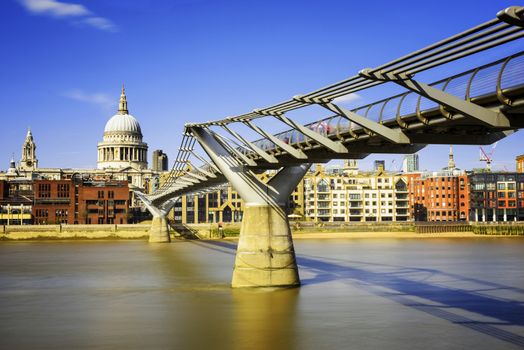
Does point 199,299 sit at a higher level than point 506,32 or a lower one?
lower

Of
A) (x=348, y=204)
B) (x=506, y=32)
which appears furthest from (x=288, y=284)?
(x=348, y=204)

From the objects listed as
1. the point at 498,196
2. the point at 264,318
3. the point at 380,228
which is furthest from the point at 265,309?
the point at 498,196

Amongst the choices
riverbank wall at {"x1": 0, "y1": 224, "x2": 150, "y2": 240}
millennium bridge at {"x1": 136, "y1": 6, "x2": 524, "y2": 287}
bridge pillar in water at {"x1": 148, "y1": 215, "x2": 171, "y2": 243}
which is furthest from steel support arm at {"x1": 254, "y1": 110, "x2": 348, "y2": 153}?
riverbank wall at {"x1": 0, "y1": 224, "x2": 150, "y2": 240}

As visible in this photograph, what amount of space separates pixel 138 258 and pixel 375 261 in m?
24.9

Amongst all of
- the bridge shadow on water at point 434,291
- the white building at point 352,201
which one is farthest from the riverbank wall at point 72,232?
the bridge shadow on water at point 434,291

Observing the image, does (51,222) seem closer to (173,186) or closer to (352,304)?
(173,186)

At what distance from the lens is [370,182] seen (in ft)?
516

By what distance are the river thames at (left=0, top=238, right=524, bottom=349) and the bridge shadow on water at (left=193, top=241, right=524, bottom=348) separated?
7 centimetres

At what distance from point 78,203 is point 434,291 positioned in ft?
354

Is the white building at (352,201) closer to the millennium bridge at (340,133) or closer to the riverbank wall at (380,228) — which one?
the riverbank wall at (380,228)

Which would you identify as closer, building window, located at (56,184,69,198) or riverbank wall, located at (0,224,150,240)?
riverbank wall, located at (0,224,150,240)

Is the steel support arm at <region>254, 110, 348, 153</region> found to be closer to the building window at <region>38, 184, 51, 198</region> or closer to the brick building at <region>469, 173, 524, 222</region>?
the building window at <region>38, 184, 51, 198</region>

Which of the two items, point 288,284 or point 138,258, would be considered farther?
point 138,258

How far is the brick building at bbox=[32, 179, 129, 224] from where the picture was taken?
441 ft
